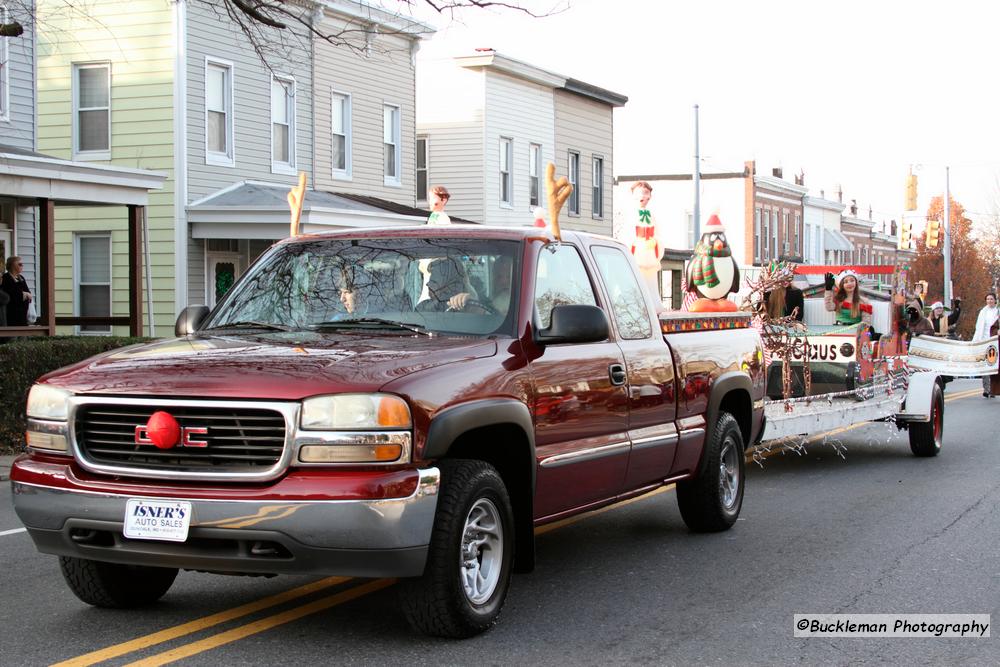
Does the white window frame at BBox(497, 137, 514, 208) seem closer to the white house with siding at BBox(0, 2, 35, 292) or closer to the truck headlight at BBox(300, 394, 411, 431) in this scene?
the white house with siding at BBox(0, 2, 35, 292)

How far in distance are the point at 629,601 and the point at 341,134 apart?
2164cm

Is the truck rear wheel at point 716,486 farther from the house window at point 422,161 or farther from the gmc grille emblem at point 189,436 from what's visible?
the house window at point 422,161

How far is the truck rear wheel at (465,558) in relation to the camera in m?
5.46

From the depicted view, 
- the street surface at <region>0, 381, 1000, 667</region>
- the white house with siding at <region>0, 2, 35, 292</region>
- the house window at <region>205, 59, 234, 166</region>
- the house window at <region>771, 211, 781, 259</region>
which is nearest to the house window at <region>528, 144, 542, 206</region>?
the house window at <region>205, 59, 234, 166</region>

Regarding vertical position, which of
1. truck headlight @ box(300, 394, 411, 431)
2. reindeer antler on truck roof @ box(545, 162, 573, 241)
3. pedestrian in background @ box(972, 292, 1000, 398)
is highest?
reindeer antler on truck roof @ box(545, 162, 573, 241)

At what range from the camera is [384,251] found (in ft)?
22.3

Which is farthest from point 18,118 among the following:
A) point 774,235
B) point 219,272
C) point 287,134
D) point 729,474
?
point 774,235

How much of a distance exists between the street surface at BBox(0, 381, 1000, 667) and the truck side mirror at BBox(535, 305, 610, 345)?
1.36 meters

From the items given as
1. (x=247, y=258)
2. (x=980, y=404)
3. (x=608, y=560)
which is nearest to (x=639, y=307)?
(x=608, y=560)

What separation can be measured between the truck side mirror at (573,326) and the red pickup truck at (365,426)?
1 cm

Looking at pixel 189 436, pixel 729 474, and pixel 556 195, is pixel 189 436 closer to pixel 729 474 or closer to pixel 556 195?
pixel 556 195

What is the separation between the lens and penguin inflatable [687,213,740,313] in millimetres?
11430

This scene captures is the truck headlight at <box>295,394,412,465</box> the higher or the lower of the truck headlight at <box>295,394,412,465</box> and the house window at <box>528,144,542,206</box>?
the lower

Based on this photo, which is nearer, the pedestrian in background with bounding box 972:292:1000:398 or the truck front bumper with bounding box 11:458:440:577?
the truck front bumper with bounding box 11:458:440:577
